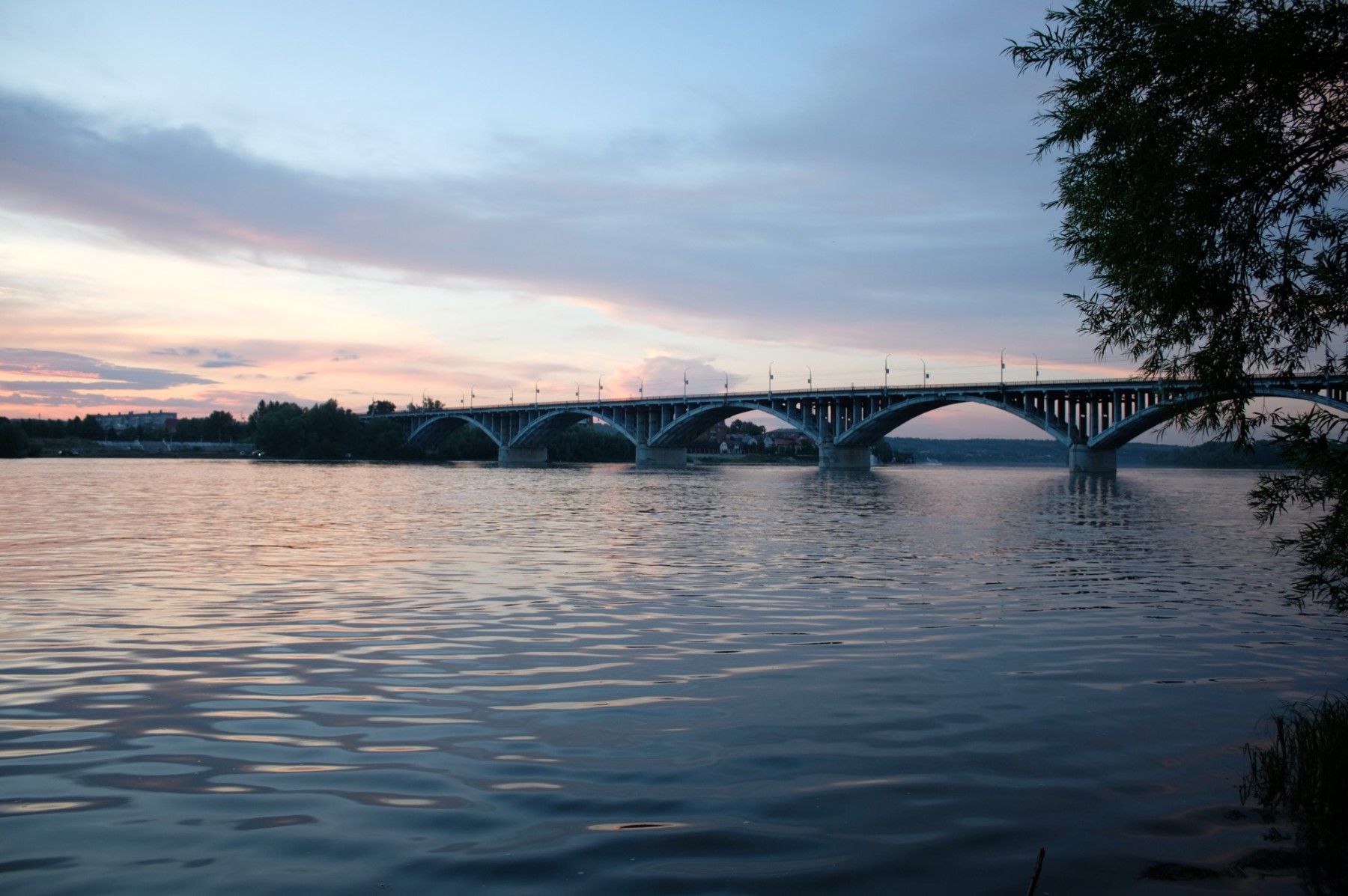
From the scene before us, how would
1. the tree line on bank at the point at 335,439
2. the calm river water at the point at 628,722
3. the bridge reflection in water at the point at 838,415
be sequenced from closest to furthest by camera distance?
the calm river water at the point at 628,722
the bridge reflection in water at the point at 838,415
the tree line on bank at the point at 335,439

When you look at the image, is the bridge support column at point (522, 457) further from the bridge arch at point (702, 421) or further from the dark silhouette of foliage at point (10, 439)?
the dark silhouette of foliage at point (10, 439)

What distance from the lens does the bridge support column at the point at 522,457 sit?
152 metres

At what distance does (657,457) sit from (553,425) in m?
22.5

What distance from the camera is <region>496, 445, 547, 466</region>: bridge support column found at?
152 m

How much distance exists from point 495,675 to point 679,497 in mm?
42500

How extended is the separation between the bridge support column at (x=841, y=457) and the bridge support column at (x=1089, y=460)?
1008 inches

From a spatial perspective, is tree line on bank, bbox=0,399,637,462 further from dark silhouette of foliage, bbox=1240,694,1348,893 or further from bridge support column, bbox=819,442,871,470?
dark silhouette of foliage, bbox=1240,694,1348,893

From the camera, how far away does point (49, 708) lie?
8805 millimetres

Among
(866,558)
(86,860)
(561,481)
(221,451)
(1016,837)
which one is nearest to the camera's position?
(86,860)

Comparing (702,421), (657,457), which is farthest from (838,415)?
(657,457)

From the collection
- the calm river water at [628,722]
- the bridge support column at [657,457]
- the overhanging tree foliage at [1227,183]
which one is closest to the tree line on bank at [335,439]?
the bridge support column at [657,457]

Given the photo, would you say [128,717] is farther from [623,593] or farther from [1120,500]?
[1120,500]

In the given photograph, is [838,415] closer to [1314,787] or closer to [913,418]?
[913,418]

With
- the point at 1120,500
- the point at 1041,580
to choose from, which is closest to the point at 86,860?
the point at 1041,580
